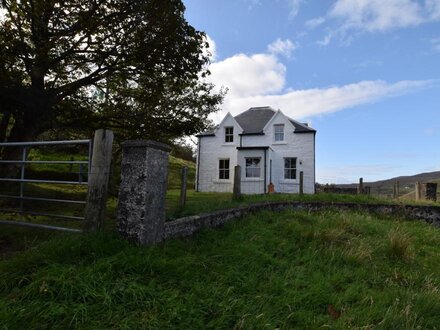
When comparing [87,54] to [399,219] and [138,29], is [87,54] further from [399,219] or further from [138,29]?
[399,219]

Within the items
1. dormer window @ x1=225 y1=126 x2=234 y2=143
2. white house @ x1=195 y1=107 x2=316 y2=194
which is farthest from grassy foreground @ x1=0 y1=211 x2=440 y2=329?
dormer window @ x1=225 y1=126 x2=234 y2=143

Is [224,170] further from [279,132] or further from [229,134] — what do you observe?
[279,132]

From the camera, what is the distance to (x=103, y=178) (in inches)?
164

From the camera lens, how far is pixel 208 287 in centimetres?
344

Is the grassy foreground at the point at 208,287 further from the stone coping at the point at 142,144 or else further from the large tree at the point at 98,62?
the large tree at the point at 98,62

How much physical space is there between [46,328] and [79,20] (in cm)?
938

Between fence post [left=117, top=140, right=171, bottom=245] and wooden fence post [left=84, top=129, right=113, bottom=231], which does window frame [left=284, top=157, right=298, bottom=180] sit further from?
wooden fence post [left=84, top=129, right=113, bottom=231]

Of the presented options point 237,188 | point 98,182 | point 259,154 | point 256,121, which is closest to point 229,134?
point 256,121

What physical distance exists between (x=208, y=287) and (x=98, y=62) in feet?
32.2

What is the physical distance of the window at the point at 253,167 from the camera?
23.8 m

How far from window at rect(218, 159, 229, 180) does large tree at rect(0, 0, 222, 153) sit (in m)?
12.4

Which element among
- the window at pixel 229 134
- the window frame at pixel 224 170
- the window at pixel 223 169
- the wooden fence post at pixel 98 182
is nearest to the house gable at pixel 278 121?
the window at pixel 229 134

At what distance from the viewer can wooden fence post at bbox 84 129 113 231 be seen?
4.10 m

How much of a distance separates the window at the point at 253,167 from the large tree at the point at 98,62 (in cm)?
1123
